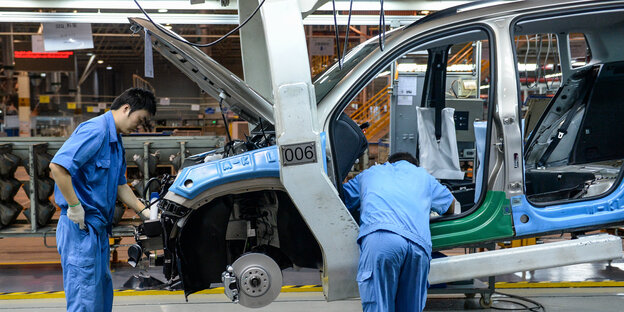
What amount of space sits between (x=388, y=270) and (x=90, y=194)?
1.77 meters

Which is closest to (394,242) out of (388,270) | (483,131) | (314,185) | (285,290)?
(388,270)

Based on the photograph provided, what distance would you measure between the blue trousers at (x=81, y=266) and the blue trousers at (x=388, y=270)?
1.53 meters

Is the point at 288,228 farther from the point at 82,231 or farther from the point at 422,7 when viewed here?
the point at 422,7

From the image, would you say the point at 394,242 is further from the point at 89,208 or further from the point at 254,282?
the point at 89,208

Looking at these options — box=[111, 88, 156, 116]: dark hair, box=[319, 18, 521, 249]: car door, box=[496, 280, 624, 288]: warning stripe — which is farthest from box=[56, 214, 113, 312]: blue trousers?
box=[496, 280, 624, 288]: warning stripe

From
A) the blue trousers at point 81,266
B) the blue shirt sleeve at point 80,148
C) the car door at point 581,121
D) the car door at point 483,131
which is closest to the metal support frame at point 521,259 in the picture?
the car door at point 483,131

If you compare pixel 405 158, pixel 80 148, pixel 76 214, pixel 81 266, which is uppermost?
pixel 80 148

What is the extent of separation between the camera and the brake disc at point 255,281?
3.31 m

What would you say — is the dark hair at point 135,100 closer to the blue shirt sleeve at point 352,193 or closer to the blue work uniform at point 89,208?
the blue work uniform at point 89,208

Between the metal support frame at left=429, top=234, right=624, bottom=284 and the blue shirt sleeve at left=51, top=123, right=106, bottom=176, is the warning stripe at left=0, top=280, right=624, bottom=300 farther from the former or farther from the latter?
the blue shirt sleeve at left=51, top=123, right=106, bottom=176

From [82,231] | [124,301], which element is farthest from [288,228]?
[124,301]

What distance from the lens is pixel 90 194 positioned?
3.48 meters

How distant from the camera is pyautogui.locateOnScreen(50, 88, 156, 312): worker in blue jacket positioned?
11.0ft

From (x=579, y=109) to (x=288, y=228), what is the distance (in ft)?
9.19
